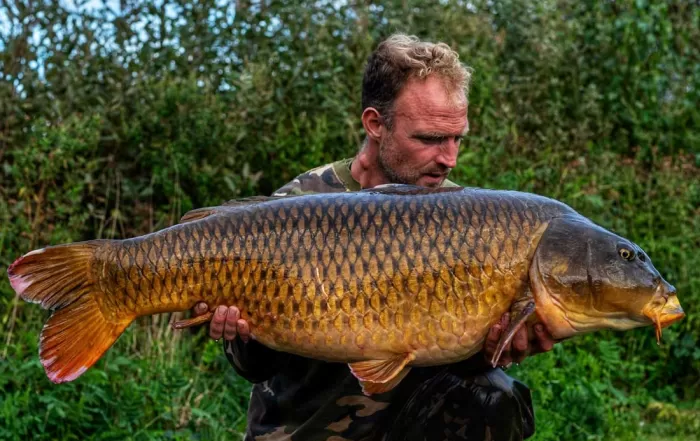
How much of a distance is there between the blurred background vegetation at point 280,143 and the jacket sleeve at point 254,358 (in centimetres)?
106

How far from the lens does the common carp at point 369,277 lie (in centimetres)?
250

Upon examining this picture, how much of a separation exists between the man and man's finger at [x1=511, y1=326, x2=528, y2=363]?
25 centimetres

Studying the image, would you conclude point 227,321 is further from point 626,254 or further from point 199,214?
point 626,254

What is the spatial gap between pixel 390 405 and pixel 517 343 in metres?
0.68

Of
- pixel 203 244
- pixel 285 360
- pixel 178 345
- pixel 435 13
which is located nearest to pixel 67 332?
pixel 203 244

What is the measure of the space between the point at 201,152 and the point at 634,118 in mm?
2562

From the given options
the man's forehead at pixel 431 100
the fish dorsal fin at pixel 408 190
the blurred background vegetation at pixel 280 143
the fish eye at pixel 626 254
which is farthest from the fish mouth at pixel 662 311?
the blurred background vegetation at pixel 280 143

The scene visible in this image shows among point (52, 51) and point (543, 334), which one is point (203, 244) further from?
point (52, 51)

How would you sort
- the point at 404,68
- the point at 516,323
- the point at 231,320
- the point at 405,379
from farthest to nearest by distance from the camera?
the point at 404,68 → the point at 405,379 → the point at 231,320 → the point at 516,323

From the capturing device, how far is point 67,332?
8.64 feet

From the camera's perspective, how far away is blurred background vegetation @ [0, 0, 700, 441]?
448 centimetres

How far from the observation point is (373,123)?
3.47 meters

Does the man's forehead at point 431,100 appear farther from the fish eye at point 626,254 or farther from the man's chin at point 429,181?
the fish eye at point 626,254

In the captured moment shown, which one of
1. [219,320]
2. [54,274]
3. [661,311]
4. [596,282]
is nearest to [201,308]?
[219,320]
